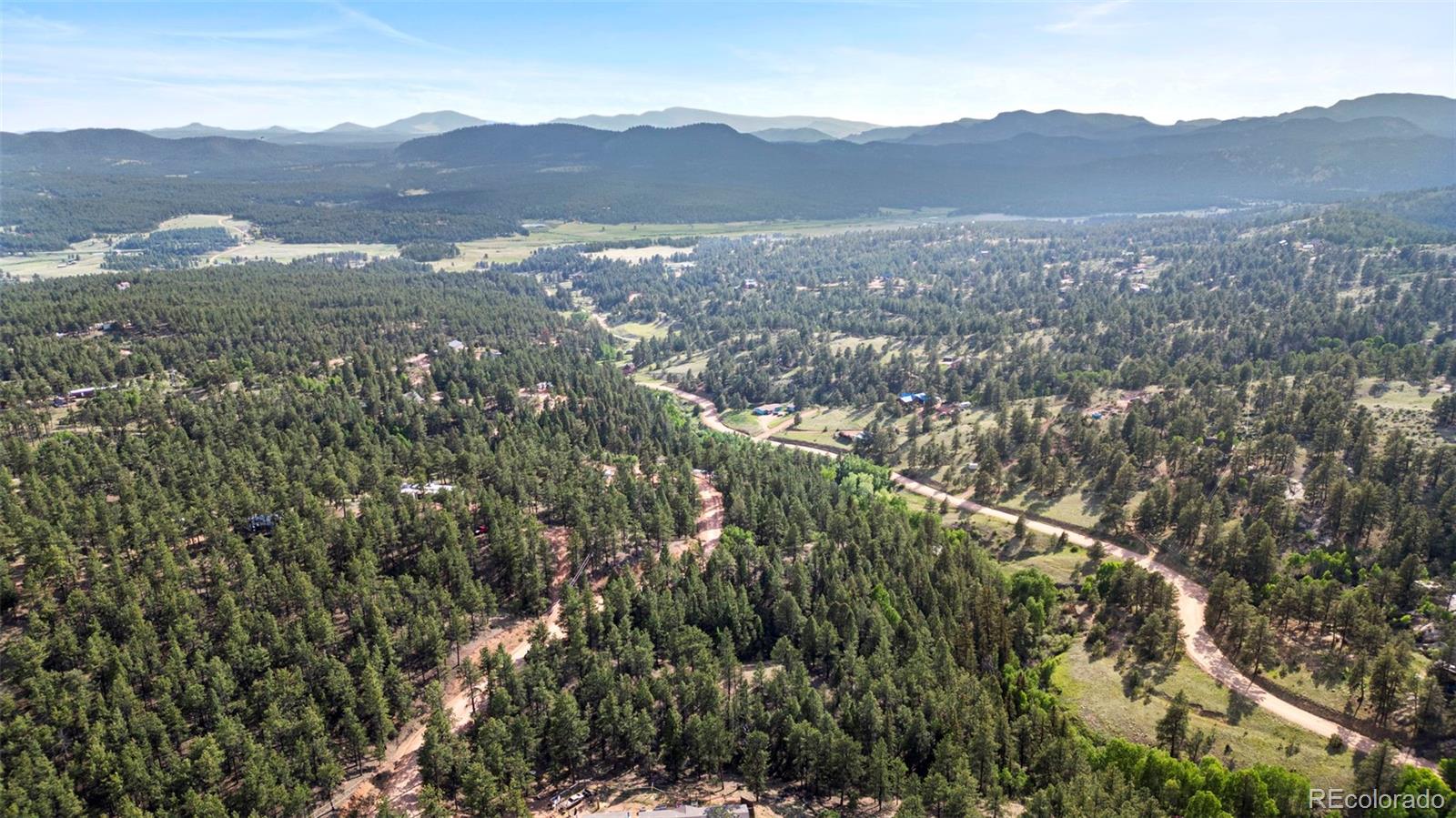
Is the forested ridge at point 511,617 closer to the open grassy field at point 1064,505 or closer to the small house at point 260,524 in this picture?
the small house at point 260,524

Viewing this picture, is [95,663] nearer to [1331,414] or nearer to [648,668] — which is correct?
[648,668]

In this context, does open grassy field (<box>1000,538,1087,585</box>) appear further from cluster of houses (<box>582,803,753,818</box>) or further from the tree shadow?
cluster of houses (<box>582,803,753,818</box>)

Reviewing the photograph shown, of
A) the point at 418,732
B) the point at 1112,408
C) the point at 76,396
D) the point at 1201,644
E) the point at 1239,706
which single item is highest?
the point at 76,396

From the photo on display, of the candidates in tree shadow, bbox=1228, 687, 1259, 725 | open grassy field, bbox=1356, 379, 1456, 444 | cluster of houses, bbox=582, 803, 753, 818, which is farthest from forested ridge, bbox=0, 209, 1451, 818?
open grassy field, bbox=1356, 379, 1456, 444

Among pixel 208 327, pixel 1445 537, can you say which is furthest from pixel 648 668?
pixel 208 327

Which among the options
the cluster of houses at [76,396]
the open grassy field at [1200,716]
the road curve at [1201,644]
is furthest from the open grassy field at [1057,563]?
the cluster of houses at [76,396]

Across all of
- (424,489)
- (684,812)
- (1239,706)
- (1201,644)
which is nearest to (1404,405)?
(1201,644)

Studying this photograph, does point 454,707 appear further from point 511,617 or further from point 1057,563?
point 1057,563
